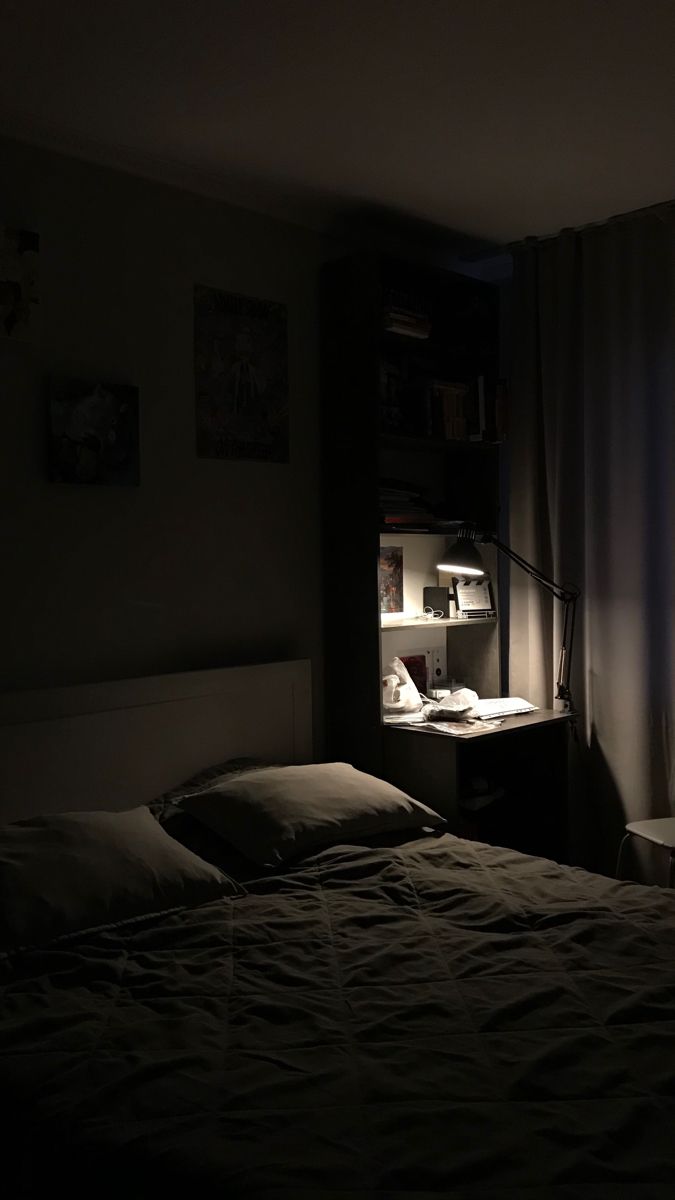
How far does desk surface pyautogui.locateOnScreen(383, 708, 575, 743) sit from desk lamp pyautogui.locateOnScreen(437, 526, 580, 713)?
0.10 meters

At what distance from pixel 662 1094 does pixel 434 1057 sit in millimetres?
365

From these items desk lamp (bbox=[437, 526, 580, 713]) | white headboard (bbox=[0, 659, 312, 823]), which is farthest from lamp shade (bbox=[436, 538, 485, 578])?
white headboard (bbox=[0, 659, 312, 823])

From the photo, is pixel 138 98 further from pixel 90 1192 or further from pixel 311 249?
pixel 90 1192

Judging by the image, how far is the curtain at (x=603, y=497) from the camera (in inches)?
142

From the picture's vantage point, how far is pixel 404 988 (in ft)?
6.40

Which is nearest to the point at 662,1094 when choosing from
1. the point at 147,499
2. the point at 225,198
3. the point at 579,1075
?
the point at 579,1075

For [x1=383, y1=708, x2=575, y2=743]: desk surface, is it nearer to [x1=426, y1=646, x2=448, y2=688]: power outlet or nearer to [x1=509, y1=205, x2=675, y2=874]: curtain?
[x1=509, y1=205, x2=675, y2=874]: curtain

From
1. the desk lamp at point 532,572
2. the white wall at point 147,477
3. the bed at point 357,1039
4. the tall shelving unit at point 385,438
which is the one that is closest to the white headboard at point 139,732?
the white wall at point 147,477

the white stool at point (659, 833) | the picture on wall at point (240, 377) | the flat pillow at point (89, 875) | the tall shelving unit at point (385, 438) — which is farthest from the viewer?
the tall shelving unit at point (385, 438)

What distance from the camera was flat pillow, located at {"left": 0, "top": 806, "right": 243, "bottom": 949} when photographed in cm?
211

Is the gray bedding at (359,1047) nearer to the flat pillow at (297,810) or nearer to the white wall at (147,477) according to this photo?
the flat pillow at (297,810)

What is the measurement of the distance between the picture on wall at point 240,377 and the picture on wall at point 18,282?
0.59 metres

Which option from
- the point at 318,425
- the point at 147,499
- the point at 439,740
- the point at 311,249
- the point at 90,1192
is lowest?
the point at 90,1192

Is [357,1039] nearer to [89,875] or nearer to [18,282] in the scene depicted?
[89,875]
